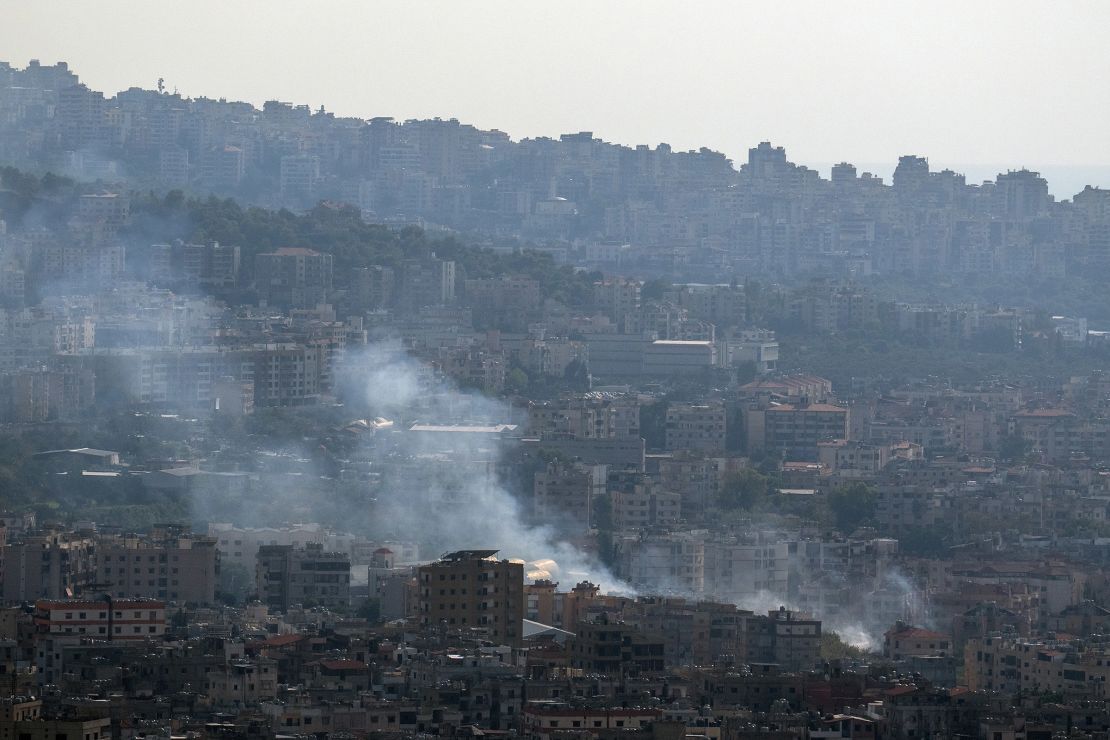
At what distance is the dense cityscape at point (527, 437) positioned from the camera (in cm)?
2956

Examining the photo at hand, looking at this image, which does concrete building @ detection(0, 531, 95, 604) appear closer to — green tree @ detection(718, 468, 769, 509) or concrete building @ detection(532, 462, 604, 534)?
concrete building @ detection(532, 462, 604, 534)

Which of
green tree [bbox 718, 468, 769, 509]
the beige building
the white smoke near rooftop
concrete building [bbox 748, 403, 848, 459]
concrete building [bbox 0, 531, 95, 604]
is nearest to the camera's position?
concrete building [bbox 0, 531, 95, 604]

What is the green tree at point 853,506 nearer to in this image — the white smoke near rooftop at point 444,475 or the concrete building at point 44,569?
the white smoke near rooftop at point 444,475

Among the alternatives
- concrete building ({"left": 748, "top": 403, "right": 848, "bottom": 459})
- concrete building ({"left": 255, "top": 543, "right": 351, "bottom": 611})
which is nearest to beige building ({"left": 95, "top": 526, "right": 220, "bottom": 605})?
concrete building ({"left": 255, "top": 543, "right": 351, "bottom": 611})

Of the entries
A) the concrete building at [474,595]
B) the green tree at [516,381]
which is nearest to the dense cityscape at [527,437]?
the concrete building at [474,595]

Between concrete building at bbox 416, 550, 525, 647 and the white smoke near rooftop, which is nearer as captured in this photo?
concrete building at bbox 416, 550, 525, 647

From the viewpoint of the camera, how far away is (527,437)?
5341 cm

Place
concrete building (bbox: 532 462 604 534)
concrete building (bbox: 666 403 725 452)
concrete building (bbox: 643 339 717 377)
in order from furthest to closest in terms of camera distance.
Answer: concrete building (bbox: 643 339 717 377)
concrete building (bbox: 666 403 725 452)
concrete building (bbox: 532 462 604 534)

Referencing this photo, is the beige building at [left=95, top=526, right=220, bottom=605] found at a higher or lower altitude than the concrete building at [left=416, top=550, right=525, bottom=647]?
lower

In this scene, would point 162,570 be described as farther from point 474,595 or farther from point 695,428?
point 695,428

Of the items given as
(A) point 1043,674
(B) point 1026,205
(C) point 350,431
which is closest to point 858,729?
(A) point 1043,674

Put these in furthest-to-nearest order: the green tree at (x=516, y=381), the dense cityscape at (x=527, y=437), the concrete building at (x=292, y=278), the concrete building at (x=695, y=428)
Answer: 1. the concrete building at (x=292, y=278)
2. the green tree at (x=516, y=381)
3. the concrete building at (x=695, y=428)
4. the dense cityscape at (x=527, y=437)

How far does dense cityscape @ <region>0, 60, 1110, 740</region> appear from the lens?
97.0 feet

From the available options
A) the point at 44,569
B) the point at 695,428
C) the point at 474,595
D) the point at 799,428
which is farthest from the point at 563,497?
the point at 474,595
